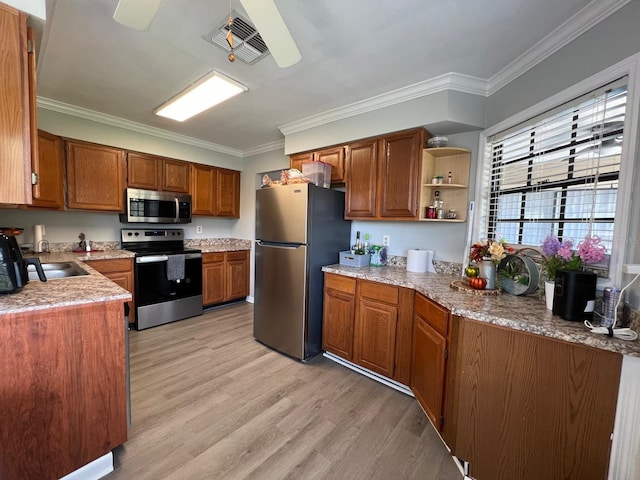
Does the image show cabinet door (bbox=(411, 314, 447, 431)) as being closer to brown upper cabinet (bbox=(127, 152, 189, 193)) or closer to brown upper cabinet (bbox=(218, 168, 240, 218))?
brown upper cabinet (bbox=(218, 168, 240, 218))

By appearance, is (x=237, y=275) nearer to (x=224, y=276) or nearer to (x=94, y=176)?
(x=224, y=276)

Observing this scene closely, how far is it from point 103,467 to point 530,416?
83.9 inches

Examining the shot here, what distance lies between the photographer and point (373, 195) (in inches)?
97.8

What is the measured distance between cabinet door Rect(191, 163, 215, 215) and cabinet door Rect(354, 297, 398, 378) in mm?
2814

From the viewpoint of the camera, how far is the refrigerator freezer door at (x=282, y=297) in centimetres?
245

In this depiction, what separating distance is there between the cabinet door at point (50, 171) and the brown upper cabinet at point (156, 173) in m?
0.61

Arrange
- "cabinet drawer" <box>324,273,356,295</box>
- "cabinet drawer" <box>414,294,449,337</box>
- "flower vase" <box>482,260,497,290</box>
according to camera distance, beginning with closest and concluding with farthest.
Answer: "cabinet drawer" <box>414,294,449,337</box> < "flower vase" <box>482,260,497,290</box> < "cabinet drawer" <box>324,273,356,295</box>

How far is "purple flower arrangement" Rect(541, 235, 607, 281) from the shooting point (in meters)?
1.25

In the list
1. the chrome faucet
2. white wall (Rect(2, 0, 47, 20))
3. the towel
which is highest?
white wall (Rect(2, 0, 47, 20))

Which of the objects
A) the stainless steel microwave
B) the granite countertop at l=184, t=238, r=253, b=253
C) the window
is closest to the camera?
the window

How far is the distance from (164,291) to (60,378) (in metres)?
2.19

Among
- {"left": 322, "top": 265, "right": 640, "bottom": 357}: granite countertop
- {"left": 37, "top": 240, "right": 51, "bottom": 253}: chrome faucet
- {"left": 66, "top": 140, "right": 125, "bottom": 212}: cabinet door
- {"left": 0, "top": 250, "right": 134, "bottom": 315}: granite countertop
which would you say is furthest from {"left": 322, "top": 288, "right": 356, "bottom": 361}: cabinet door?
{"left": 37, "top": 240, "right": 51, "bottom": 253}: chrome faucet

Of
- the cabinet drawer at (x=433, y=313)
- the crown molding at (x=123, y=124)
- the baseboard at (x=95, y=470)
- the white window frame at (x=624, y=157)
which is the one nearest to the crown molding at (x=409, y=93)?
the white window frame at (x=624, y=157)

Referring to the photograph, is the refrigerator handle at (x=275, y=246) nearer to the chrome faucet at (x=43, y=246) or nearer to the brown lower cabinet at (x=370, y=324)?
the brown lower cabinet at (x=370, y=324)
